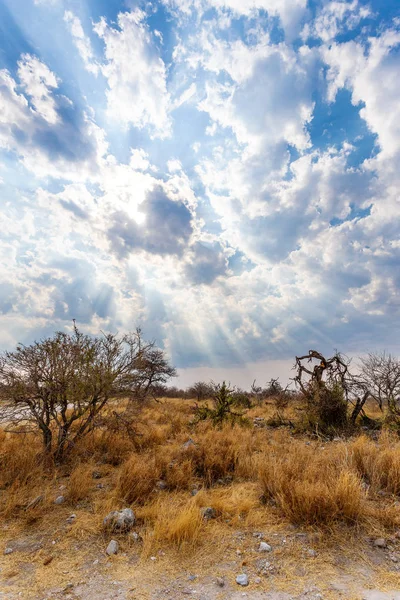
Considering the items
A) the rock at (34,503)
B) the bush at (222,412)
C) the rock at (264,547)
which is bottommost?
the rock at (34,503)

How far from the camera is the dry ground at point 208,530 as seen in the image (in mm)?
2998

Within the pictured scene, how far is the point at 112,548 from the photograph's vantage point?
142 inches

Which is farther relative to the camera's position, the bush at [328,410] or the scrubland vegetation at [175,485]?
the bush at [328,410]

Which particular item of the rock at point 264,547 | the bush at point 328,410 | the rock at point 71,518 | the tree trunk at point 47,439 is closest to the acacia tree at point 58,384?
the tree trunk at point 47,439

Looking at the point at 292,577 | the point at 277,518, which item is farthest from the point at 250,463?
the point at 292,577

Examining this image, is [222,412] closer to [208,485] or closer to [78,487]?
[208,485]

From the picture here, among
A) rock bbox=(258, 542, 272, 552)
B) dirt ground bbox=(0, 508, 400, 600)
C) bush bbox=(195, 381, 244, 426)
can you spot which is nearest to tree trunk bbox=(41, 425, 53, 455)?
dirt ground bbox=(0, 508, 400, 600)

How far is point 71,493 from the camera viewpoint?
5012 mm

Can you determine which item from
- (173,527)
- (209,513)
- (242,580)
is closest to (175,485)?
(209,513)

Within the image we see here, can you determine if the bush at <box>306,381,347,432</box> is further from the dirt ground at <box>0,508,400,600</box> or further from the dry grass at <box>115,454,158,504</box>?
the dirt ground at <box>0,508,400,600</box>

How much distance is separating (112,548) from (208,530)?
1.29m

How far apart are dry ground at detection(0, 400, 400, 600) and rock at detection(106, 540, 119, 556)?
8 cm

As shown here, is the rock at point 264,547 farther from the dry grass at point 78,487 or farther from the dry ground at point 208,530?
the dry grass at point 78,487

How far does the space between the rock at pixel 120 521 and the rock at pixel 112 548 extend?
1.00 ft
